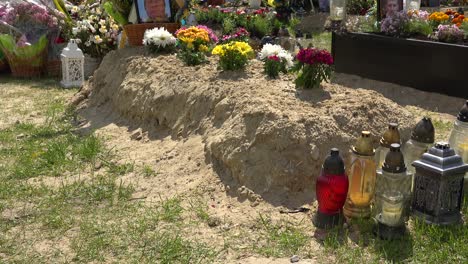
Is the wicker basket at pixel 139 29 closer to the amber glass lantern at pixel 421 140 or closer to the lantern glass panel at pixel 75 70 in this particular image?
the lantern glass panel at pixel 75 70

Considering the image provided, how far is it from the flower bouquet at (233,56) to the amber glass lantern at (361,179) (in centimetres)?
216

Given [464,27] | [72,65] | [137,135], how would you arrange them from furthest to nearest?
1. [72,65]
2. [464,27]
3. [137,135]

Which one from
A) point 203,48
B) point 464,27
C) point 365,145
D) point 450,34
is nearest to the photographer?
point 365,145

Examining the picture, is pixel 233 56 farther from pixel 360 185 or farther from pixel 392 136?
pixel 360 185

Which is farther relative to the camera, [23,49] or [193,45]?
[23,49]

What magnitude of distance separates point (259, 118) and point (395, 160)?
1.26 metres

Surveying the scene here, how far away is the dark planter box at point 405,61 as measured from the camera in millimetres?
7250

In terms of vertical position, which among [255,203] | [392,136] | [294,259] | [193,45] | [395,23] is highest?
[395,23]

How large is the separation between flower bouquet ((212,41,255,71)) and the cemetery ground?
3.00ft

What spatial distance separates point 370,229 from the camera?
3.66 metres

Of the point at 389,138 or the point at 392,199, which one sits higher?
the point at 389,138

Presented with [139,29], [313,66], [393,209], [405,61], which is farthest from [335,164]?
[405,61]

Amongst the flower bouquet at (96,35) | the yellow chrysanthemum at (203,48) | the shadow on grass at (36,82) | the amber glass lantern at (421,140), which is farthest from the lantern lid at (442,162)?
the flower bouquet at (96,35)

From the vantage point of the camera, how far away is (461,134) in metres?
4.09
